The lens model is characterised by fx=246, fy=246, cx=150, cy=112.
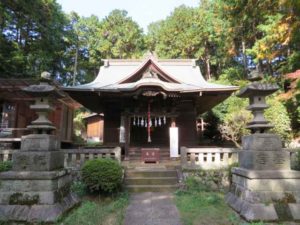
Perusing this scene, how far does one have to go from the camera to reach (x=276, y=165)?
18.4 ft

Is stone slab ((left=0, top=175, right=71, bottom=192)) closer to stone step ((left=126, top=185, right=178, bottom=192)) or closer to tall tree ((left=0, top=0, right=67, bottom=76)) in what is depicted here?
stone step ((left=126, top=185, right=178, bottom=192))

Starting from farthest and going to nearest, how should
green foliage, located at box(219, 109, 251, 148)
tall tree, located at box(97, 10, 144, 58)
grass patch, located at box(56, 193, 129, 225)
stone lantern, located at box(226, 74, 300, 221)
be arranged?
tall tree, located at box(97, 10, 144, 58)
green foliage, located at box(219, 109, 251, 148)
grass patch, located at box(56, 193, 129, 225)
stone lantern, located at box(226, 74, 300, 221)

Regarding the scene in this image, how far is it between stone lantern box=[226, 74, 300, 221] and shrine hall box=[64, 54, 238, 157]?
212 inches

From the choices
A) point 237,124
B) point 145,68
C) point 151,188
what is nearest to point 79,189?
point 151,188

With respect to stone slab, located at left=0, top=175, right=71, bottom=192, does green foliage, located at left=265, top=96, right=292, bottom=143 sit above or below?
above

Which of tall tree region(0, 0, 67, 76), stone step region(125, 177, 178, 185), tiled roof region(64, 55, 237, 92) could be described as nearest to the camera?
stone step region(125, 177, 178, 185)

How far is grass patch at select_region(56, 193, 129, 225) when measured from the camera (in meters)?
5.30

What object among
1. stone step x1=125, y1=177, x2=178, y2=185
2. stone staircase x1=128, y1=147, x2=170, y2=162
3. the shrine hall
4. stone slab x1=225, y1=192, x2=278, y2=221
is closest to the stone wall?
stone step x1=125, y1=177, x2=178, y2=185

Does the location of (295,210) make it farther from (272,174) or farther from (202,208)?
(202,208)

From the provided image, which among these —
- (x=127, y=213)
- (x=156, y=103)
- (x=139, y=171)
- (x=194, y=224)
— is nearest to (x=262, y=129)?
(x=194, y=224)

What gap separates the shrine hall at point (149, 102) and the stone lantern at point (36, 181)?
17.1ft

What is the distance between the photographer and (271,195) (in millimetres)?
5355

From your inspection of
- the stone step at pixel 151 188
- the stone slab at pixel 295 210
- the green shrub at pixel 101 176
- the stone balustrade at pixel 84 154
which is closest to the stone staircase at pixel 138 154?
the stone balustrade at pixel 84 154

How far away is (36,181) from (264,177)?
505 centimetres
